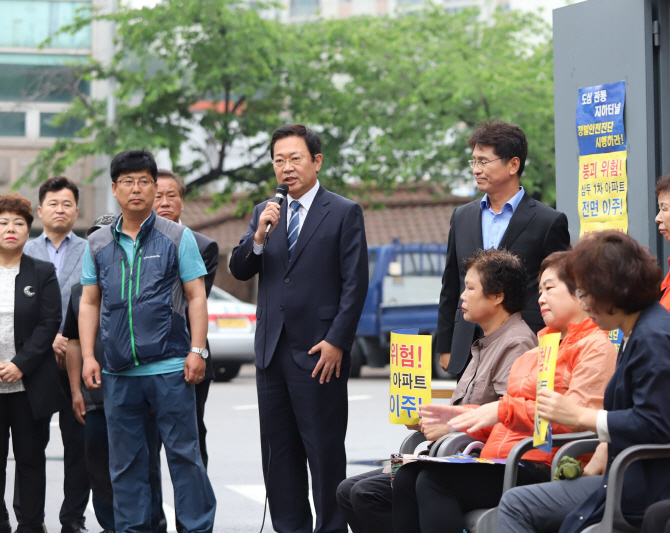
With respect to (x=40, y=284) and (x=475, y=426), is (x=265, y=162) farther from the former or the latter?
(x=475, y=426)

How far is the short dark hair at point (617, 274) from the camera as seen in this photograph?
11.5ft

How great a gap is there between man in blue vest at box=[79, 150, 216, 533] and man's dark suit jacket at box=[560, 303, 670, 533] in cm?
238

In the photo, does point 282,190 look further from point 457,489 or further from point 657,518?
point 657,518

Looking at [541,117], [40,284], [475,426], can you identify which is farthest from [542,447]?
[541,117]

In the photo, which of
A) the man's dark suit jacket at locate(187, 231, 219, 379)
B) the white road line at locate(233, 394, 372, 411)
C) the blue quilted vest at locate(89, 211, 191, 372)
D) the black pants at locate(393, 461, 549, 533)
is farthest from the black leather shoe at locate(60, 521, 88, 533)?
the white road line at locate(233, 394, 372, 411)

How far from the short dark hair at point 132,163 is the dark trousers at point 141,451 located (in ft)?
3.52

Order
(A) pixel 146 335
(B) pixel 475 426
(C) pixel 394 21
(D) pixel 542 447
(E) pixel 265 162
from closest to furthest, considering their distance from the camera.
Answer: (D) pixel 542 447, (B) pixel 475 426, (A) pixel 146 335, (E) pixel 265 162, (C) pixel 394 21

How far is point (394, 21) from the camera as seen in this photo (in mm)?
23375

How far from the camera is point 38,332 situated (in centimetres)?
599

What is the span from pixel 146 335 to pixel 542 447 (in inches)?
93.0

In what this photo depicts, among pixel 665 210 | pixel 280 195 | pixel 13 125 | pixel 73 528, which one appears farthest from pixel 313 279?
pixel 13 125

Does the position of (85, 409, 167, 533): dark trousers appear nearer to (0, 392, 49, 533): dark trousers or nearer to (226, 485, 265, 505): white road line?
(0, 392, 49, 533): dark trousers

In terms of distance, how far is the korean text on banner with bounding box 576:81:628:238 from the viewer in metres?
5.88

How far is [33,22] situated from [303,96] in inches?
301
